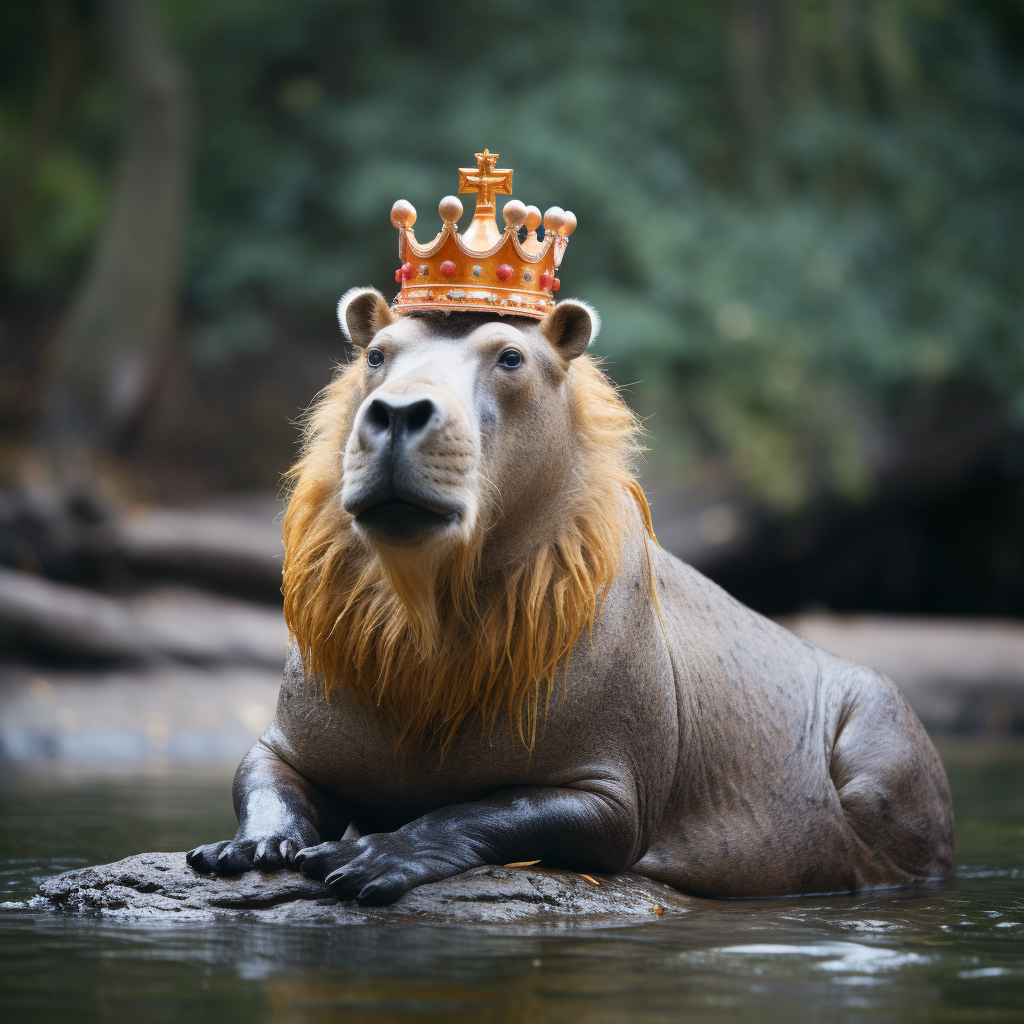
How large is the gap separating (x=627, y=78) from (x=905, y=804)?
37.7ft

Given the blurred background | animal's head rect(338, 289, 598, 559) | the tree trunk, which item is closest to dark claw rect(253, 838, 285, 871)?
animal's head rect(338, 289, 598, 559)

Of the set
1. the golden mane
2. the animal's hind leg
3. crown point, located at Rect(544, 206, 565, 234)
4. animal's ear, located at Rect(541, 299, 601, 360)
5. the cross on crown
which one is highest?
the cross on crown

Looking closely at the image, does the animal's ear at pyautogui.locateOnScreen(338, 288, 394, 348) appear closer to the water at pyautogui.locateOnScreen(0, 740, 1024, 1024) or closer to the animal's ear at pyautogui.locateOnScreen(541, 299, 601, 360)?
the animal's ear at pyautogui.locateOnScreen(541, 299, 601, 360)

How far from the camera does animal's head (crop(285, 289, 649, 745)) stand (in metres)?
3.99

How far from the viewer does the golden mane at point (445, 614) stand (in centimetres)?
416

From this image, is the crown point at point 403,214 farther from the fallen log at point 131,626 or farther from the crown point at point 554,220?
the fallen log at point 131,626

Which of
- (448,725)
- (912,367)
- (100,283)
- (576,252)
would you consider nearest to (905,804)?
(448,725)

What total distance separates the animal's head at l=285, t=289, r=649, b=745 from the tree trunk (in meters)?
9.98

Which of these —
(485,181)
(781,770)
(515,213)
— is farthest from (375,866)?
(485,181)

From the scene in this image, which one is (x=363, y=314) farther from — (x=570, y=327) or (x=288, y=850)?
(x=288, y=850)

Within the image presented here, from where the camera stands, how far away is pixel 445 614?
4203 mm

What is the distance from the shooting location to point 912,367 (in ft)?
41.5

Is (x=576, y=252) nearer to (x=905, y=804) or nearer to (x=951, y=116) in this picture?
(x=951, y=116)

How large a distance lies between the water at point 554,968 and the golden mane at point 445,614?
0.73m
